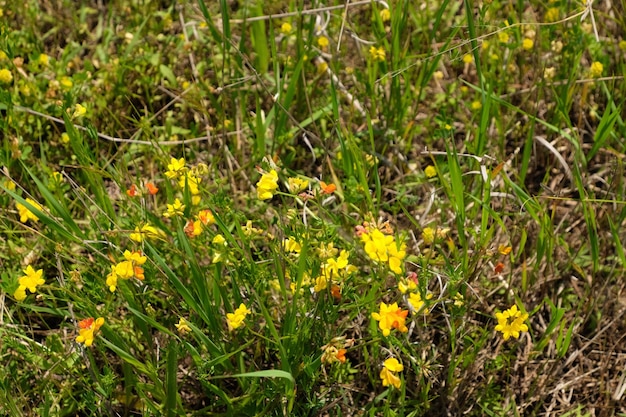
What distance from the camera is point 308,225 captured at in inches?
74.5

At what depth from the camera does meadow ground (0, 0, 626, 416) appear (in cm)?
190

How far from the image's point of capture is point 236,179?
8.93 ft

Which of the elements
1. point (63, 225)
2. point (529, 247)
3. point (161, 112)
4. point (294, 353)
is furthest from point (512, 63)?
point (63, 225)

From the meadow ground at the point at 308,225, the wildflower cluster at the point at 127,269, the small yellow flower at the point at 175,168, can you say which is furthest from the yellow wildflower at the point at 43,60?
the wildflower cluster at the point at 127,269

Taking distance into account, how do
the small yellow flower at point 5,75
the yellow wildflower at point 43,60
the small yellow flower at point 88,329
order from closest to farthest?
the small yellow flower at point 88,329 < the small yellow flower at point 5,75 < the yellow wildflower at point 43,60

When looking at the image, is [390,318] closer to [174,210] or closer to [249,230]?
[249,230]

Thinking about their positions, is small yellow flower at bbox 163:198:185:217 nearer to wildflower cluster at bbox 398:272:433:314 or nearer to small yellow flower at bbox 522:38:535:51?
wildflower cluster at bbox 398:272:433:314

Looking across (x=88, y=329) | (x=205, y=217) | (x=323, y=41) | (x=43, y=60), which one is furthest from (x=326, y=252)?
(x=43, y=60)

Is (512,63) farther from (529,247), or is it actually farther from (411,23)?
(529,247)

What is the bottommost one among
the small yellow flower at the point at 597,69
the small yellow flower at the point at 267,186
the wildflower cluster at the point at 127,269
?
the wildflower cluster at the point at 127,269

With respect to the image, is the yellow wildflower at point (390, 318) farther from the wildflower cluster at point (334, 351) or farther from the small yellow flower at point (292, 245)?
the small yellow flower at point (292, 245)

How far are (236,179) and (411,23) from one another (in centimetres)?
109

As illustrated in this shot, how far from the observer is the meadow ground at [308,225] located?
1.90 m

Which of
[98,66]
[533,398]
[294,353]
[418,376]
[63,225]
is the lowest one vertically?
[533,398]
